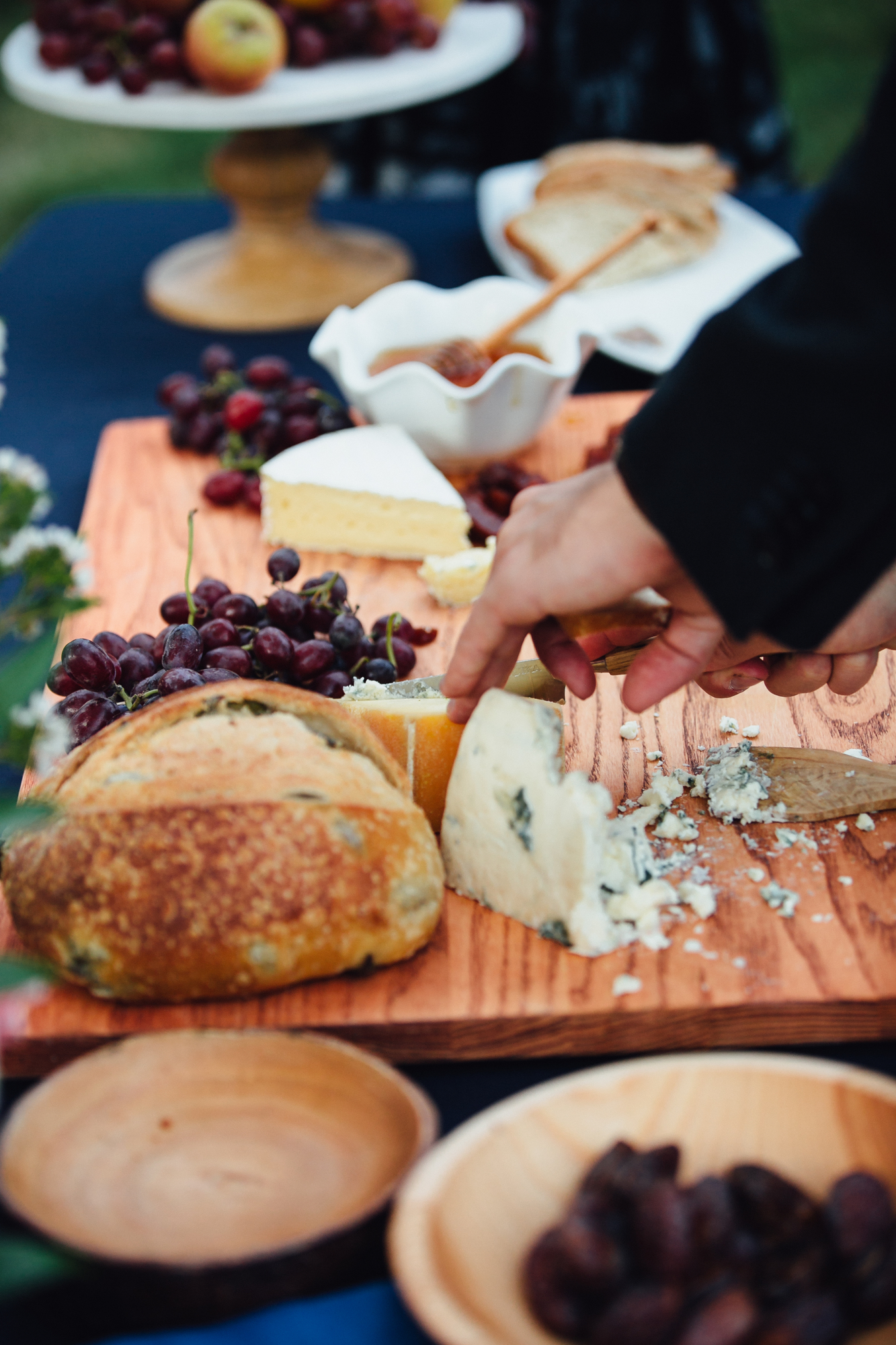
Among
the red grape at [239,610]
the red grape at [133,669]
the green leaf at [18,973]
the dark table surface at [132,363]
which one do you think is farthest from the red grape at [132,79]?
the green leaf at [18,973]

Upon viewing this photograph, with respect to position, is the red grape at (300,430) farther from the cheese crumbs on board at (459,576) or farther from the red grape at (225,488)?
the cheese crumbs on board at (459,576)

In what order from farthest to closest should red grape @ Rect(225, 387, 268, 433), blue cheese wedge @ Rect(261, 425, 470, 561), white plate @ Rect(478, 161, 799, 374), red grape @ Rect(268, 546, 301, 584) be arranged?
white plate @ Rect(478, 161, 799, 374) → red grape @ Rect(225, 387, 268, 433) → blue cheese wedge @ Rect(261, 425, 470, 561) → red grape @ Rect(268, 546, 301, 584)

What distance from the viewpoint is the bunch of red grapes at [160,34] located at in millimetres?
2033

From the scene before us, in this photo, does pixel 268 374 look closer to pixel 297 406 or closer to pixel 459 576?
pixel 297 406

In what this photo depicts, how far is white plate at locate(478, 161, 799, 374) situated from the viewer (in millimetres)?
2053

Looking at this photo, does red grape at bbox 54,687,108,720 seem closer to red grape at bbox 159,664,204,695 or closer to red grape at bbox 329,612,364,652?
red grape at bbox 159,664,204,695

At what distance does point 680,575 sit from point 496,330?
3.38 feet

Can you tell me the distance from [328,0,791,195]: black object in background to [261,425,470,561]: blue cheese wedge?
1.58 meters

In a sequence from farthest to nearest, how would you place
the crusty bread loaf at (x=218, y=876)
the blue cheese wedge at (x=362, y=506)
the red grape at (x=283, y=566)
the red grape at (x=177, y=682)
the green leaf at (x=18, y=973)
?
the blue cheese wedge at (x=362, y=506), the red grape at (x=283, y=566), the red grape at (x=177, y=682), the crusty bread loaf at (x=218, y=876), the green leaf at (x=18, y=973)

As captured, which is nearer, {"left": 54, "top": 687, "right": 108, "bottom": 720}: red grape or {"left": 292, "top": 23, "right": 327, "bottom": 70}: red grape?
{"left": 54, "top": 687, "right": 108, "bottom": 720}: red grape

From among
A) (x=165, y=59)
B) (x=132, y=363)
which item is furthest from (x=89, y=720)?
(x=165, y=59)

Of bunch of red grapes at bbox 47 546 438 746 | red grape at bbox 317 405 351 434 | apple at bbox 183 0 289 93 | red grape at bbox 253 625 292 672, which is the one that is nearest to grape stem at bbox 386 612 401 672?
bunch of red grapes at bbox 47 546 438 746

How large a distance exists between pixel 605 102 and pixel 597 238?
0.81m

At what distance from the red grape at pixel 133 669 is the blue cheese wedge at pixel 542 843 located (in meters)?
0.36
